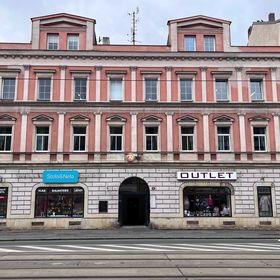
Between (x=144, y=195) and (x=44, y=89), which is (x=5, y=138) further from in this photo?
(x=144, y=195)

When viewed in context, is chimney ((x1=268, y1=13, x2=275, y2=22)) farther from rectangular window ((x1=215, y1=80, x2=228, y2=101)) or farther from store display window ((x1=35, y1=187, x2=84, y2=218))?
store display window ((x1=35, y1=187, x2=84, y2=218))

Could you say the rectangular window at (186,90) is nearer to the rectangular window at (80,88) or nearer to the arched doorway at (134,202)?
the arched doorway at (134,202)

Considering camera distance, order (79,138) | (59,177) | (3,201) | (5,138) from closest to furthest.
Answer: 1. (3,201)
2. (59,177)
3. (5,138)
4. (79,138)

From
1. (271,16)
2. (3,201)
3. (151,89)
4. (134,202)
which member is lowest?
(134,202)

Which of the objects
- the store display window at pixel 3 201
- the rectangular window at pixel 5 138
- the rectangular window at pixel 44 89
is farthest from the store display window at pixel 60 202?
the rectangular window at pixel 44 89

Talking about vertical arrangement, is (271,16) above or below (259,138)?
above

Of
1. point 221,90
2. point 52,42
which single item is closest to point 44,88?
point 52,42

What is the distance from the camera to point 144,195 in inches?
1025

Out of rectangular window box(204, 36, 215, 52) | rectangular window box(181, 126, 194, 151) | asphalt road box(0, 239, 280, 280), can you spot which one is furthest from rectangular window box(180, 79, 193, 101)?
asphalt road box(0, 239, 280, 280)

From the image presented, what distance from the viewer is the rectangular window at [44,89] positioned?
26506 millimetres

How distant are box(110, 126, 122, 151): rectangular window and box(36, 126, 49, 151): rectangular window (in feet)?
15.2

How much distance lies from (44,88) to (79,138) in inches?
181

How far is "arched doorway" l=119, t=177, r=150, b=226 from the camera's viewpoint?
84.8 feet

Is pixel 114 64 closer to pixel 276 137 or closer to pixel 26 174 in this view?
pixel 26 174
